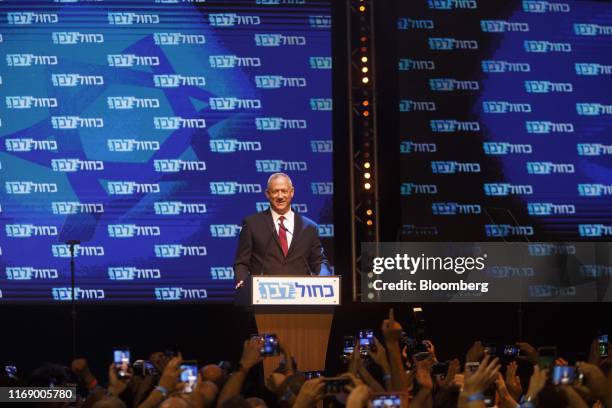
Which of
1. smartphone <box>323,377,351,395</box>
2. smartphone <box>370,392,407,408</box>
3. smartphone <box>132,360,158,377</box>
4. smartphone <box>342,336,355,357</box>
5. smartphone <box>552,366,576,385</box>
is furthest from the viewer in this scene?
smartphone <box>342,336,355,357</box>

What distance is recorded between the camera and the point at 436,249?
11648 mm

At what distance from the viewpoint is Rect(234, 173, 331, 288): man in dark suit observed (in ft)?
28.3

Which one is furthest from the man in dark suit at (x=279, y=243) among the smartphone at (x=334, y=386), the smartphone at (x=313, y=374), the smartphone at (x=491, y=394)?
the smartphone at (x=334, y=386)

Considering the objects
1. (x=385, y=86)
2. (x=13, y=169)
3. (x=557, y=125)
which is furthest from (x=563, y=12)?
(x=13, y=169)

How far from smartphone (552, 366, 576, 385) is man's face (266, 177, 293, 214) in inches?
163

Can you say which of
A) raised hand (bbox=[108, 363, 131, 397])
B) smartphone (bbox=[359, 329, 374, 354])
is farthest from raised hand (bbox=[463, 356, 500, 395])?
smartphone (bbox=[359, 329, 374, 354])

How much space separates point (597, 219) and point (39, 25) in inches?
249

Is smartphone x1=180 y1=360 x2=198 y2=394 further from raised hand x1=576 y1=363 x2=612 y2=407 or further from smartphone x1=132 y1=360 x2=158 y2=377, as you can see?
raised hand x1=576 y1=363 x2=612 y2=407

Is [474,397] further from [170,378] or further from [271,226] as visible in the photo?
[271,226]

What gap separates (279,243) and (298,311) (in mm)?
1359

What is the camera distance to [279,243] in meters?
8.66

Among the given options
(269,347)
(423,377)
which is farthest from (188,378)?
(423,377)

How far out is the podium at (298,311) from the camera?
728cm

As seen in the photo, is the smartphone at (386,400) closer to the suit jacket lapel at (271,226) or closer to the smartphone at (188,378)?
the smartphone at (188,378)
